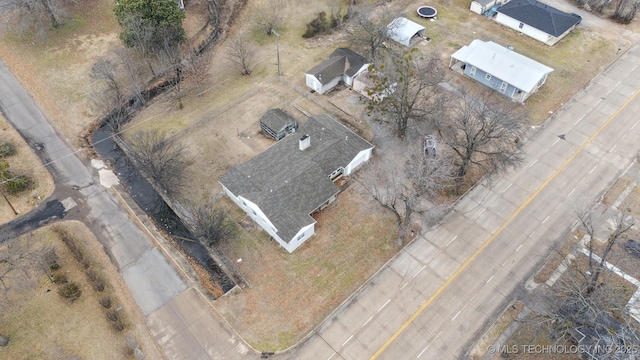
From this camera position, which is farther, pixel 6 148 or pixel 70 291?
pixel 6 148

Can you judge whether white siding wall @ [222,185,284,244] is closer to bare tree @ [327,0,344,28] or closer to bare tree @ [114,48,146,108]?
bare tree @ [114,48,146,108]

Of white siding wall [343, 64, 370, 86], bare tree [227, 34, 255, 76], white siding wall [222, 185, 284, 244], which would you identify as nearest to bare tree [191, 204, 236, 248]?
white siding wall [222, 185, 284, 244]

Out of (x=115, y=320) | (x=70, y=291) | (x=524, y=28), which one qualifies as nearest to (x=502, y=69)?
(x=524, y=28)

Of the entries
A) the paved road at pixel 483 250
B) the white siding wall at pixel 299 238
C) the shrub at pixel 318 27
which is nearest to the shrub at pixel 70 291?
the white siding wall at pixel 299 238

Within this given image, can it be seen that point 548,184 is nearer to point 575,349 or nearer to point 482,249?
point 482,249

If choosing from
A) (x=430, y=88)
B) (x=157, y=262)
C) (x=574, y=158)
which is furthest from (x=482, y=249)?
(x=157, y=262)

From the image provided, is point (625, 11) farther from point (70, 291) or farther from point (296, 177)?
point (70, 291)

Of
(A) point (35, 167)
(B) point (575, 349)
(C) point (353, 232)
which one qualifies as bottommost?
(B) point (575, 349)
